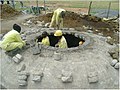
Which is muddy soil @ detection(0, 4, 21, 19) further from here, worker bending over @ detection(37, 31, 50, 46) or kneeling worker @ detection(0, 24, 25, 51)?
kneeling worker @ detection(0, 24, 25, 51)

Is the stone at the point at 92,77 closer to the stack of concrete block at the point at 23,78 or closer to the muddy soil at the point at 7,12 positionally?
the stack of concrete block at the point at 23,78

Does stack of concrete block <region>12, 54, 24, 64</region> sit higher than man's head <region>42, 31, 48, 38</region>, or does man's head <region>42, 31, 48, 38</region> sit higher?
man's head <region>42, 31, 48, 38</region>

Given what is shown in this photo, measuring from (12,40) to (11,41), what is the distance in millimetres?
43

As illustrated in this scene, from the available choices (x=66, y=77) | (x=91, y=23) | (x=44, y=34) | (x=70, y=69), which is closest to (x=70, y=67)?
(x=70, y=69)

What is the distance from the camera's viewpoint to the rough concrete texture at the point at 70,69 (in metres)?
7.08

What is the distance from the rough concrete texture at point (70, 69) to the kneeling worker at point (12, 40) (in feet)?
1.29

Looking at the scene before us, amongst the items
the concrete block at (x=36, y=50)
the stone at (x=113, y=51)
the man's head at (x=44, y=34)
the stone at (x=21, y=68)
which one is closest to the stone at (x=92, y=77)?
the stone at (x=113, y=51)

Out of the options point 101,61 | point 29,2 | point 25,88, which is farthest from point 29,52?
point 29,2

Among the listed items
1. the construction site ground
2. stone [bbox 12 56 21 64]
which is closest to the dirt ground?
the construction site ground

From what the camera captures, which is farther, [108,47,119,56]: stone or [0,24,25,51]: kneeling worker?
[108,47,119,56]: stone

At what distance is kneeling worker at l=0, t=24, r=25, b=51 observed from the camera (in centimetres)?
751

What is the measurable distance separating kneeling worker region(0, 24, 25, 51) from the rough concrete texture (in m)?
0.39

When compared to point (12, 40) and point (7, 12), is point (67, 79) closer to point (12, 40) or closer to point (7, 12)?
point (12, 40)

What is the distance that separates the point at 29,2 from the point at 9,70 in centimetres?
1923
